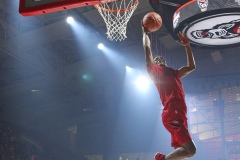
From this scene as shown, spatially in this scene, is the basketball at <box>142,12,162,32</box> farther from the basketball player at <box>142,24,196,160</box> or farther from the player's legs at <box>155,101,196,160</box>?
the player's legs at <box>155,101,196,160</box>

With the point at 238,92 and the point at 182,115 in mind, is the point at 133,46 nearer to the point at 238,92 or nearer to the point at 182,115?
the point at 238,92

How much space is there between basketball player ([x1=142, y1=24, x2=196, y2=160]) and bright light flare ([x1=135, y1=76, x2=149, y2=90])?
485 inches

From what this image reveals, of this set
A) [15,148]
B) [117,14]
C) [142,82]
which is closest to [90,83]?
[142,82]

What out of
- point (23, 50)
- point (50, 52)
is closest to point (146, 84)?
point (50, 52)

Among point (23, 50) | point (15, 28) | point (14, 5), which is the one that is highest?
point (14, 5)

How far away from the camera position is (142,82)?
17219 mm

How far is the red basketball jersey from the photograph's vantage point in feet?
12.7

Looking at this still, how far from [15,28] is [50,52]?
2.25 metres

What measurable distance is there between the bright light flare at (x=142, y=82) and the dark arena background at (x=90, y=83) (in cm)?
7

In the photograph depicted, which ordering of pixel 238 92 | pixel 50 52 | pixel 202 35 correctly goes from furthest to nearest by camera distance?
pixel 238 92, pixel 50 52, pixel 202 35

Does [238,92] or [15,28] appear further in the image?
[238,92]

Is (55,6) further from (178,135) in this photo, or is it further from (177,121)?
(178,135)

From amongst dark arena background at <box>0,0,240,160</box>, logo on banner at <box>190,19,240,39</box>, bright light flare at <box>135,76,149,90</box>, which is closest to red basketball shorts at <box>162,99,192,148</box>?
logo on banner at <box>190,19,240,39</box>

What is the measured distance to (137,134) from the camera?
1825 centimetres
